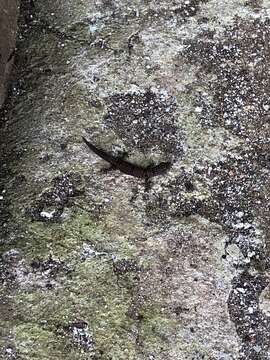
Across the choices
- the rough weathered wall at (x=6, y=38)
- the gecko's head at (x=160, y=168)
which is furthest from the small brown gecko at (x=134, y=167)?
the rough weathered wall at (x=6, y=38)

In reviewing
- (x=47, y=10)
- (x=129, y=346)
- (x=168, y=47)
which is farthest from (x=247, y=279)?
(x=47, y=10)

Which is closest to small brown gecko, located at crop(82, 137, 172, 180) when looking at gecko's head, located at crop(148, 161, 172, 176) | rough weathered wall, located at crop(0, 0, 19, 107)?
gecko's head, located at crop(148, 161, 172, 176)

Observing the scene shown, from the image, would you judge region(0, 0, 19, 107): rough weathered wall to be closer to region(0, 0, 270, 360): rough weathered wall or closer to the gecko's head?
region(0, 0, 270, 360): rough weathered wall

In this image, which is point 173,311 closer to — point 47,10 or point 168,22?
point 168,22

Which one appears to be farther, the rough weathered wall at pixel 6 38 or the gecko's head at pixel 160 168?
the rough weathered wall at pixel 6 38

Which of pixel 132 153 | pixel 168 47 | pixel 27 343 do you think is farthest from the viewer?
pixel 168 47

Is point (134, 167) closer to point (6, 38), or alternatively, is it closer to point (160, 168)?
point (160, 168)

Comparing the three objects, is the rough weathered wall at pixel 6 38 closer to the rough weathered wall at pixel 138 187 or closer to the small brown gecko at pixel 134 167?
the rough weathered wall at pixel 138 187
